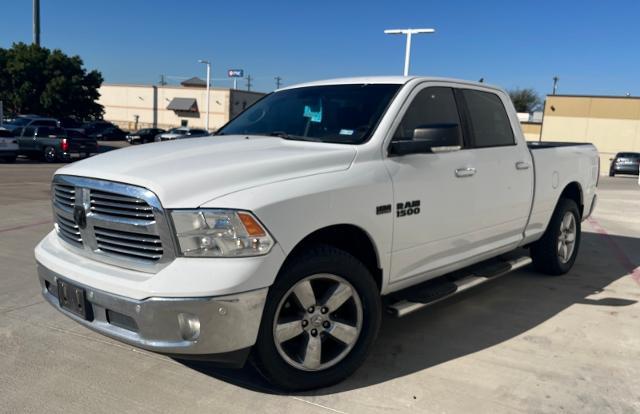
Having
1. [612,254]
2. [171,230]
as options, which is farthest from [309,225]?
[612,254]

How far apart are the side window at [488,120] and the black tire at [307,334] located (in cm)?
180

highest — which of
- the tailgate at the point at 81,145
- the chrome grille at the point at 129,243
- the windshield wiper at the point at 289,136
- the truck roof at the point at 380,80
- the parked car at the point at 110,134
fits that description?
the truck roof at the point at 380,80

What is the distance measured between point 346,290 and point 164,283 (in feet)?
3.66

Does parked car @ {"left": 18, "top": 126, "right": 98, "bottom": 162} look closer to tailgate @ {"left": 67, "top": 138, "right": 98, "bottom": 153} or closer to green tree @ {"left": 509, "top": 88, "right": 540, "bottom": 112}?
tailgate @ {"left": 67, "top": 138, "right": 98, "bottom": 153}

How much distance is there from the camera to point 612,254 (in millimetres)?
7527

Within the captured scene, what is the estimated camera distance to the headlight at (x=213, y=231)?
2.79 meters

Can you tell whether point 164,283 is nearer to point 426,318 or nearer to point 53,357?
point 53,357

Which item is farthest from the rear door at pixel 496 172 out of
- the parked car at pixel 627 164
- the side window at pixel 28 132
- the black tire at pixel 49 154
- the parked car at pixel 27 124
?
the parked car at pixel 627 164

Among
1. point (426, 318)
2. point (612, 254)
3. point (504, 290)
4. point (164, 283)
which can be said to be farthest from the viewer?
point (612, 254)

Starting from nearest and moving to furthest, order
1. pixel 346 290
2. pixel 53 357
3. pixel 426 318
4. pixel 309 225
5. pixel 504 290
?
pixel 309 225 → pixel 346 290 → pixel 53 357 → pixel 426 318 → pixel 504 290

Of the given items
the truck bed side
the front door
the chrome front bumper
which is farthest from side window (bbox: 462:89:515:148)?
the chrome front bumper

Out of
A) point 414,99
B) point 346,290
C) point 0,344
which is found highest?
point 414,99

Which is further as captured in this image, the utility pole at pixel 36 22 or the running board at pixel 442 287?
the utility pole at pixel 36 22

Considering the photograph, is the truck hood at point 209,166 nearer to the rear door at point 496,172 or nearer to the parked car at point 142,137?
the rear door at point 496,172
